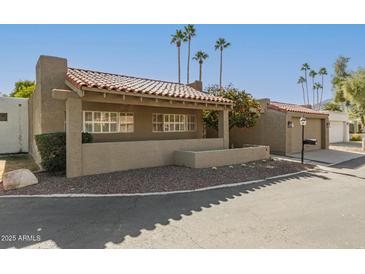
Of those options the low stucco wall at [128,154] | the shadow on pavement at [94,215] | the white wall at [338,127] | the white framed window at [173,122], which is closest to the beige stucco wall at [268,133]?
the white framed window at [173,122]

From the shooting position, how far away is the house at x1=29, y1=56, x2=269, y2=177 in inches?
318

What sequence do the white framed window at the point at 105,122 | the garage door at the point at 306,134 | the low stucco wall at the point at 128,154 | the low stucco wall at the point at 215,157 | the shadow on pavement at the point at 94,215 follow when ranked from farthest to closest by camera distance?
the garage door at the point at 306,134 < the white framed window at the point at 105,122 < the low stucco wall at the point at 215,157 < the low stucco wall at the point at 128,154 < the shadow on pavement at the point at 94,215

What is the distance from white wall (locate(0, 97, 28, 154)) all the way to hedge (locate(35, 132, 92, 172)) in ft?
31.8

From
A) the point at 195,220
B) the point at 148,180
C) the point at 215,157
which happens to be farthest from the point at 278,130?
the point at 195,220

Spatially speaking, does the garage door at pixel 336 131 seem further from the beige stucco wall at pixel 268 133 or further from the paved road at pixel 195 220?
the paved road at pixel 195 220

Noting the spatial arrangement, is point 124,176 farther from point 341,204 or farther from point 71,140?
point 341,204

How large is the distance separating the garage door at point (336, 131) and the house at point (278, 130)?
30.1ft

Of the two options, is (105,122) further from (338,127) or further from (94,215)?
(338,127)

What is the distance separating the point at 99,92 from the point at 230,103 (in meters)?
6.99

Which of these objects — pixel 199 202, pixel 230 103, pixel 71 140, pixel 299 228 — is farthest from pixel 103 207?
pixel 230 103

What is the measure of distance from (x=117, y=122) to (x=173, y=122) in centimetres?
350

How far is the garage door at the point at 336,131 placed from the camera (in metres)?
26.8

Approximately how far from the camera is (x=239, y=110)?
14344 millimetres

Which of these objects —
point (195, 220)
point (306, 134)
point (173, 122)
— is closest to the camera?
point (195, 220)
